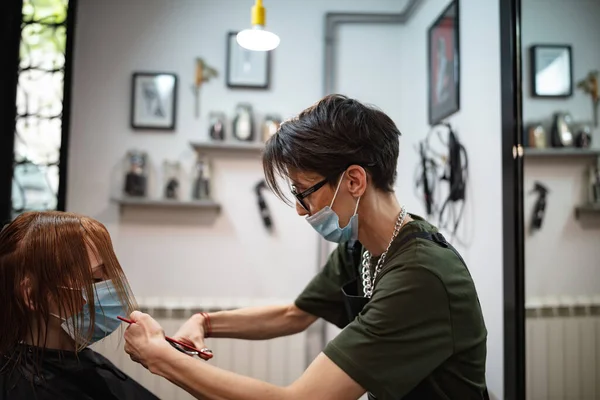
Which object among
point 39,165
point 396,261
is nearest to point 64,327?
point 396,261

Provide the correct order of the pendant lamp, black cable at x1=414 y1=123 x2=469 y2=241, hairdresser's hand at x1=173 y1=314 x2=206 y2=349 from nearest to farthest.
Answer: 1. hairdresser's hand at x1=173 y1=314 x2=206 y2=349
2. the pendant lamp
3. black cable at x1=414 y1=123 x2=469 y2=241

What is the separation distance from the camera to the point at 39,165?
291 centimetres

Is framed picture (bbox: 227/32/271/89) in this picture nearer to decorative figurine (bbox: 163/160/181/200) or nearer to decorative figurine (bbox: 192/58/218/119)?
decorative figurine (bbox: 192/58/218/119)

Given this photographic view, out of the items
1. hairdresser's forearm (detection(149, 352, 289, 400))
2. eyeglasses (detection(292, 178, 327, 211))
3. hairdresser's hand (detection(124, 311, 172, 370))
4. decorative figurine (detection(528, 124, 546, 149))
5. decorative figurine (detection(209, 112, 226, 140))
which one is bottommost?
hairdresser's forearm (detection(149, 352, 289, 400))

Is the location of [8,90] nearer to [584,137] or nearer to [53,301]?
[53,301]

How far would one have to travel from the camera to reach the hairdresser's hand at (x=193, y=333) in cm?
146

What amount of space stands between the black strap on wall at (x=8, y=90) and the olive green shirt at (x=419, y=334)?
8.49 ft

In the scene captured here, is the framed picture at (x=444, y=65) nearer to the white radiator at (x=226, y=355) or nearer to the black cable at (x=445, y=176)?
the black cable at (x=445, y=176)

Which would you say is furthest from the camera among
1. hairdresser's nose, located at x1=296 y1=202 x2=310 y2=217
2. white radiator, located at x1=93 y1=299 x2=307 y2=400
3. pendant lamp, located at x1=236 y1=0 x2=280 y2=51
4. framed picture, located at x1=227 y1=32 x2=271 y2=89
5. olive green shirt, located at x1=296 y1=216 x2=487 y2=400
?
framed picture, located at x1=227 y1=32 x2=271 y2=89

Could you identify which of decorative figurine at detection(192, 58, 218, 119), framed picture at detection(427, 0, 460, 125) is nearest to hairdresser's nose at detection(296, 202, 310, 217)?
framed picture at detection(427, 0, 460, 125)

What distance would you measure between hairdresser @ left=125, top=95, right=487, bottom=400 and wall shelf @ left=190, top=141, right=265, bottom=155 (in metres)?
1.50

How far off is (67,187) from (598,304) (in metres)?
2.71

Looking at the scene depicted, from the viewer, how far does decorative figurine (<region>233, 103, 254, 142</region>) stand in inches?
111

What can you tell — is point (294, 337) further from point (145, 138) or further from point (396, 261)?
point (396, 261)
